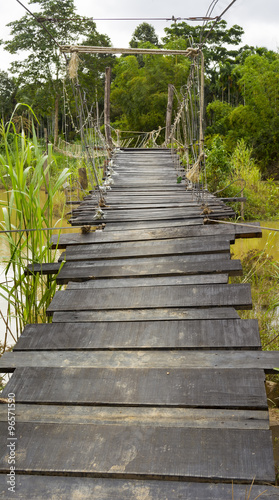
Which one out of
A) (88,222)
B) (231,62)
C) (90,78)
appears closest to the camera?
(88,222)

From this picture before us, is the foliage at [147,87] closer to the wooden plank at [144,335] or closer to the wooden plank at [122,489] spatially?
the wooden plank at [144,335]

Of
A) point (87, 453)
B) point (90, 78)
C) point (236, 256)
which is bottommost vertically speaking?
point (236, 256)

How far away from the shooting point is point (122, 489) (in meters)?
1.12

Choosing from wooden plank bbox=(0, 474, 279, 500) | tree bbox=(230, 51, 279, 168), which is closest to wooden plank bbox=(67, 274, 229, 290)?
wooden plank bbox=(0, 474, 279, 500)

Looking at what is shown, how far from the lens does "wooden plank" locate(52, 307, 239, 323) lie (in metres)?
1.76

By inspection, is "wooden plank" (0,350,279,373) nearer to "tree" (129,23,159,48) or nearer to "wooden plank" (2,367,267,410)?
"wooden plank" (2,367,267,410)

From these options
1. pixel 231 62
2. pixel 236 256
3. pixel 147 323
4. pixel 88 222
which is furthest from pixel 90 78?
pixel 147 323

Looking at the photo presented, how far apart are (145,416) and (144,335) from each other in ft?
1.29

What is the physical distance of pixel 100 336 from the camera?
1702mm

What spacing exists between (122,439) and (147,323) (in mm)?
560

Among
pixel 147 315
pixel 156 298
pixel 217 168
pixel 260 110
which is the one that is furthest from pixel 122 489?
pixel 260 110

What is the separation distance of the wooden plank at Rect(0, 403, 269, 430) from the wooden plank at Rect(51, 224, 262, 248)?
124 cm

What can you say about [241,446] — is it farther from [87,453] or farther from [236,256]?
[236,256]

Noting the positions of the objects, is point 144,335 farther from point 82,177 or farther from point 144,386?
point 82,177
